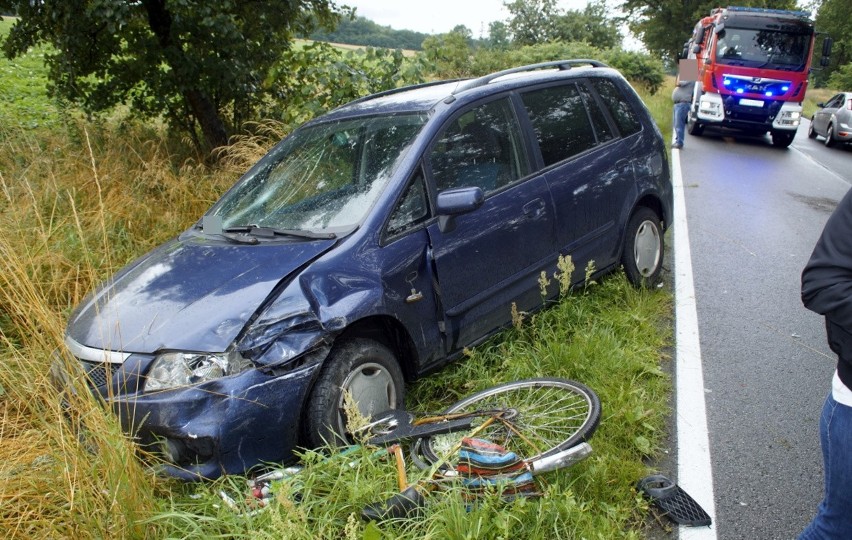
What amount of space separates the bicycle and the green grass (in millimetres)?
92

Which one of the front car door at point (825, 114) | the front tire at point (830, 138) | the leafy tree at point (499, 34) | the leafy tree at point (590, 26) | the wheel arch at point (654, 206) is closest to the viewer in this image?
the wheel arch at point (654, 206)

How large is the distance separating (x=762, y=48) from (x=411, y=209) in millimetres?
15197

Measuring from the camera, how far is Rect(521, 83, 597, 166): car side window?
15.4 feet

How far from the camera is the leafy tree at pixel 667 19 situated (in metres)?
39.2

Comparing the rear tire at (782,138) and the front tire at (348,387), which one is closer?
the front tire at (348,387)

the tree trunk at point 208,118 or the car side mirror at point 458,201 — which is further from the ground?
the tree trunk at point 208,118

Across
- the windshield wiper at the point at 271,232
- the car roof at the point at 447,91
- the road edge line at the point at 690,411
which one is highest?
the car roof at the point at 447,91

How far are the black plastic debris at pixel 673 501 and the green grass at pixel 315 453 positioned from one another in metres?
0.07

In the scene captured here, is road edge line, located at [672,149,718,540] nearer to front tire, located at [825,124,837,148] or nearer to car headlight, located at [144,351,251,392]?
car headlight, located at [144,351,251,392]

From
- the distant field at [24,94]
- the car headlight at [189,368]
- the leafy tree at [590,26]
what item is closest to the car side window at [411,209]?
the car headlight at [189,368]

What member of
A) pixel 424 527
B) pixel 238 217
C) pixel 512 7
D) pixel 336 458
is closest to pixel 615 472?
pixel 424 527

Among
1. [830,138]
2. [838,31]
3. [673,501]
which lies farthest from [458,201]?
[838,31]

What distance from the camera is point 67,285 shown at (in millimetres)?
5090

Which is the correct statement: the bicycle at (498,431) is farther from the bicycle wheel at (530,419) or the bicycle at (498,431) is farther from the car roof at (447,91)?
the car roof at (447,91)
